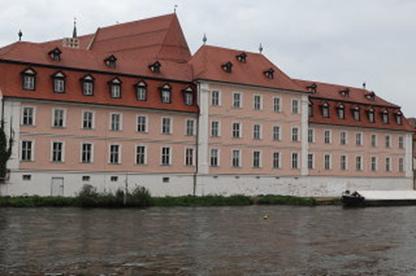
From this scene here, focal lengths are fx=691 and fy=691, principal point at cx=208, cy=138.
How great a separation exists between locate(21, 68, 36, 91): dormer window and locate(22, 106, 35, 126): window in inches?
65.8

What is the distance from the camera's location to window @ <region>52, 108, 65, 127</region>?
55531 mm

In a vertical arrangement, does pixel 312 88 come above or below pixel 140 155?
above

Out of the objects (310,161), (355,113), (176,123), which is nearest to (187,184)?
(176,123)

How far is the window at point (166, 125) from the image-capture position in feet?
201

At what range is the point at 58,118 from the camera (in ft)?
183

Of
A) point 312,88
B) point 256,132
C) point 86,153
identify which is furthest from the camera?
point 312,88

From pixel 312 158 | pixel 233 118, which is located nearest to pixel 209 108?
pixel 233 118

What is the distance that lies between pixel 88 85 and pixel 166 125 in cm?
808

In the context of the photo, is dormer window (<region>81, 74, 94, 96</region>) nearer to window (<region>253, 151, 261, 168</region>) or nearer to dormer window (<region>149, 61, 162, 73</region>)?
dormer window (<region>149, 61, 162, 73</region>)

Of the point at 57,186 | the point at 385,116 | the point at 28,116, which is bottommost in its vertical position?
the point at 57,186

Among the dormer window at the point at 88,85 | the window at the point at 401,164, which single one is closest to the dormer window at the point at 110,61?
the dormer window at the point at 88,85

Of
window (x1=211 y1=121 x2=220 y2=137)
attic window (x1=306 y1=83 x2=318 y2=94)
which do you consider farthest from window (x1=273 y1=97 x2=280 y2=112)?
attic window (x1=306 y1=83 x2=318 y2=94)

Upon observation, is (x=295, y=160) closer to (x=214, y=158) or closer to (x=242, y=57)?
(x=214, y=158)

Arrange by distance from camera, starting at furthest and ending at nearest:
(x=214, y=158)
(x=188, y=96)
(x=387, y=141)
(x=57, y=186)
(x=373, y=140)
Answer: (x=387, y=141), (x=373, y=140), (x=214, y=158), (x=188, y=96), (x=57, y=186)
